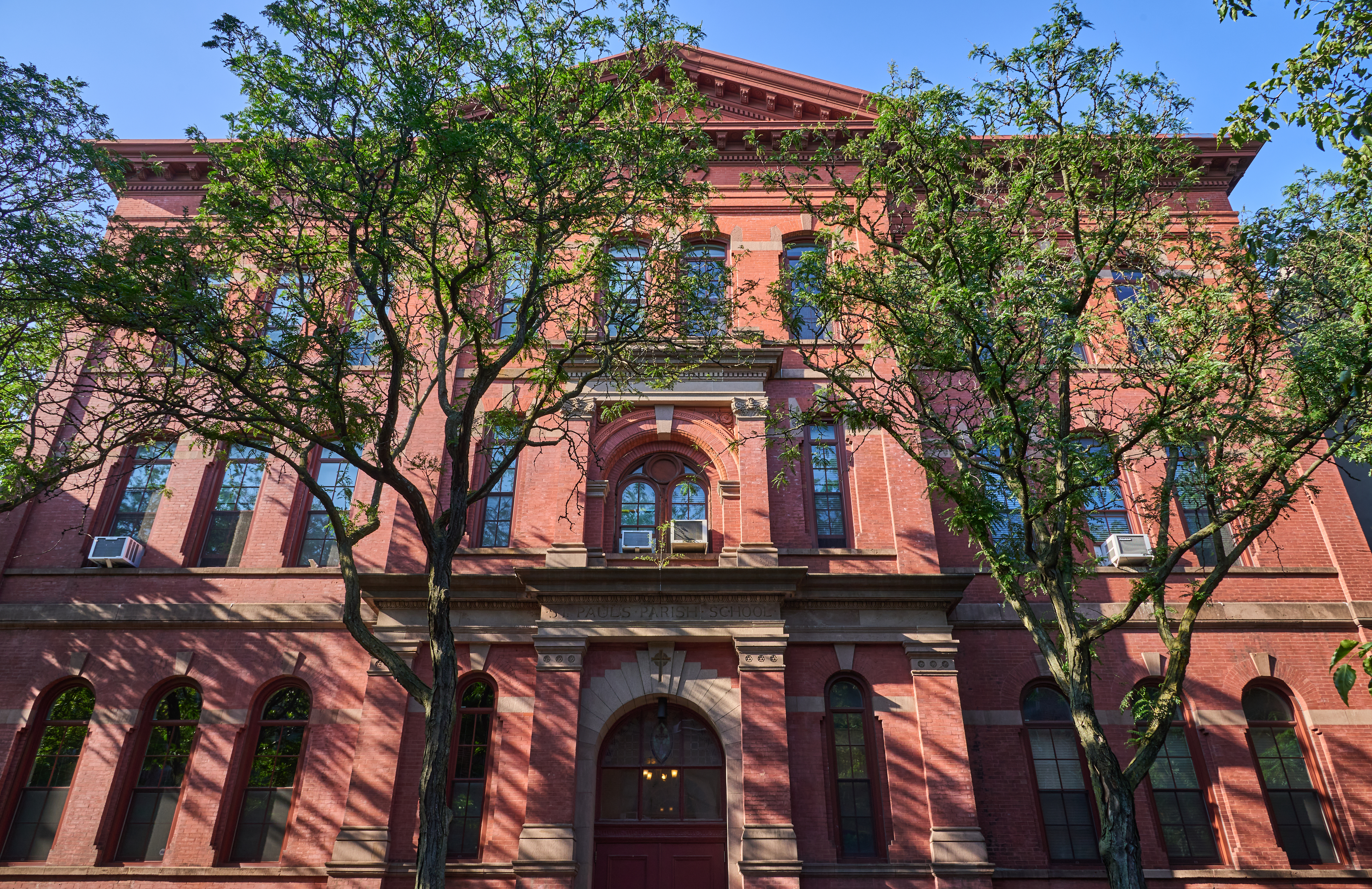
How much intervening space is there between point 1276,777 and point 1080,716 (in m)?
6.89

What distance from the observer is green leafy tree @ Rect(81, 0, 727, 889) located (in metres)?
10.6

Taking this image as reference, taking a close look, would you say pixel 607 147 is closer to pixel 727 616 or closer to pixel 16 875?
pixel 727 616

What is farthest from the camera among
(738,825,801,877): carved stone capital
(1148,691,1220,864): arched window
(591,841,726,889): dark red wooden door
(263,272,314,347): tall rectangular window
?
(1148,691,1220,864): arched window

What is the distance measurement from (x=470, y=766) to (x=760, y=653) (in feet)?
16.6

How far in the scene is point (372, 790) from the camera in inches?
527

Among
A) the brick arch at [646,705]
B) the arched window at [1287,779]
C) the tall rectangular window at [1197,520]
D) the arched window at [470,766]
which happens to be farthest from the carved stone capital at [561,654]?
the arched window at [1287,779]

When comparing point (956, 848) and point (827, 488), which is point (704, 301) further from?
point (956, 848)

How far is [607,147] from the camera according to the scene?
12.2 meters

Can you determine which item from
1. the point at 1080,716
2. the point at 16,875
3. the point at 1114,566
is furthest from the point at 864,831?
the point at 16,875

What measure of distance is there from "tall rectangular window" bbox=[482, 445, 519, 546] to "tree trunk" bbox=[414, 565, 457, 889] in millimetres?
5259

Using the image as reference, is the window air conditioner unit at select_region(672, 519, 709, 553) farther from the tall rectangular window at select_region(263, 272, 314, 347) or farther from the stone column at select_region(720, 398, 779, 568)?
the tall rectangular window at select_region(263, 272, 314, 347)

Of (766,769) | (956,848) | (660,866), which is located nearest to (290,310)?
(766,769)

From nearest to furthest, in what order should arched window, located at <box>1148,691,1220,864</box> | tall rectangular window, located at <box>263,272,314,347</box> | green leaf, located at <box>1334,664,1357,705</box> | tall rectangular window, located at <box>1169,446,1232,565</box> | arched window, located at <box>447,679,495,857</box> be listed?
green leaf, located at <box>1334,664,1357,705</box>, tall rectangular window, located at <box>263,272,314,347</box>, arched window, located at <box>447,679,495,857</box>, arched window, located at <box>1148,691,1220,864</box>, tall rectangular window, located at <box>1169,446,1232,565</box>

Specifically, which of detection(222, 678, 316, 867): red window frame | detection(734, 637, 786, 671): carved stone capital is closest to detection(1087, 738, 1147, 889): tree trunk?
detection(734, 637, 786, 671): carved stone capital
